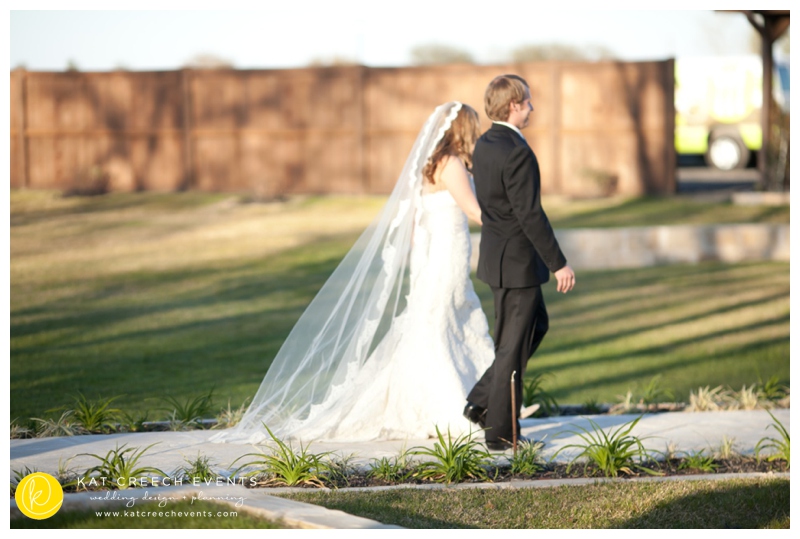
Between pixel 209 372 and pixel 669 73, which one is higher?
pixel 669 73

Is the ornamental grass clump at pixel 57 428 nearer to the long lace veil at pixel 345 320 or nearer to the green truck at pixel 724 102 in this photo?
the long lace veil at pixel 345 320

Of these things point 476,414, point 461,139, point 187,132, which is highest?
point 187,132

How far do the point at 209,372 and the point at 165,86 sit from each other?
1366 centimetres

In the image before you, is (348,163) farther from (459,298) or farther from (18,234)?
(459,298)

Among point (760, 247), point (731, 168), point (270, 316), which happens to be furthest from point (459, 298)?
point (731, 168)

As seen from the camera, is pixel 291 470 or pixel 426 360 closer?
pixel 291 470

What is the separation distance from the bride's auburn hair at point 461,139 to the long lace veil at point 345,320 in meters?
0.04

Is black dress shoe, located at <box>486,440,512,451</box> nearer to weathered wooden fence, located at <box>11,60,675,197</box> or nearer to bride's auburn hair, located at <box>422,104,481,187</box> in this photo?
bride's auburn hair, located at <box>422,104,481,187</box>

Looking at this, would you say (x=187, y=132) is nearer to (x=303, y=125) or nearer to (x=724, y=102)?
(x=303, y=125)

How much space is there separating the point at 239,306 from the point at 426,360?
6.03m

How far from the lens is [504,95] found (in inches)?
213

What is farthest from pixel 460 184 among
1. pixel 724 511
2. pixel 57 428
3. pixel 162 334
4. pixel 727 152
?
pixel 727 152

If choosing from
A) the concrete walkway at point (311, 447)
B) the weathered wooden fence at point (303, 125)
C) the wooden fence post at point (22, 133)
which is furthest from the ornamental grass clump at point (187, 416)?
the wooden fence post at point (22, 133)

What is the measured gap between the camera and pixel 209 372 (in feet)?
28.1
